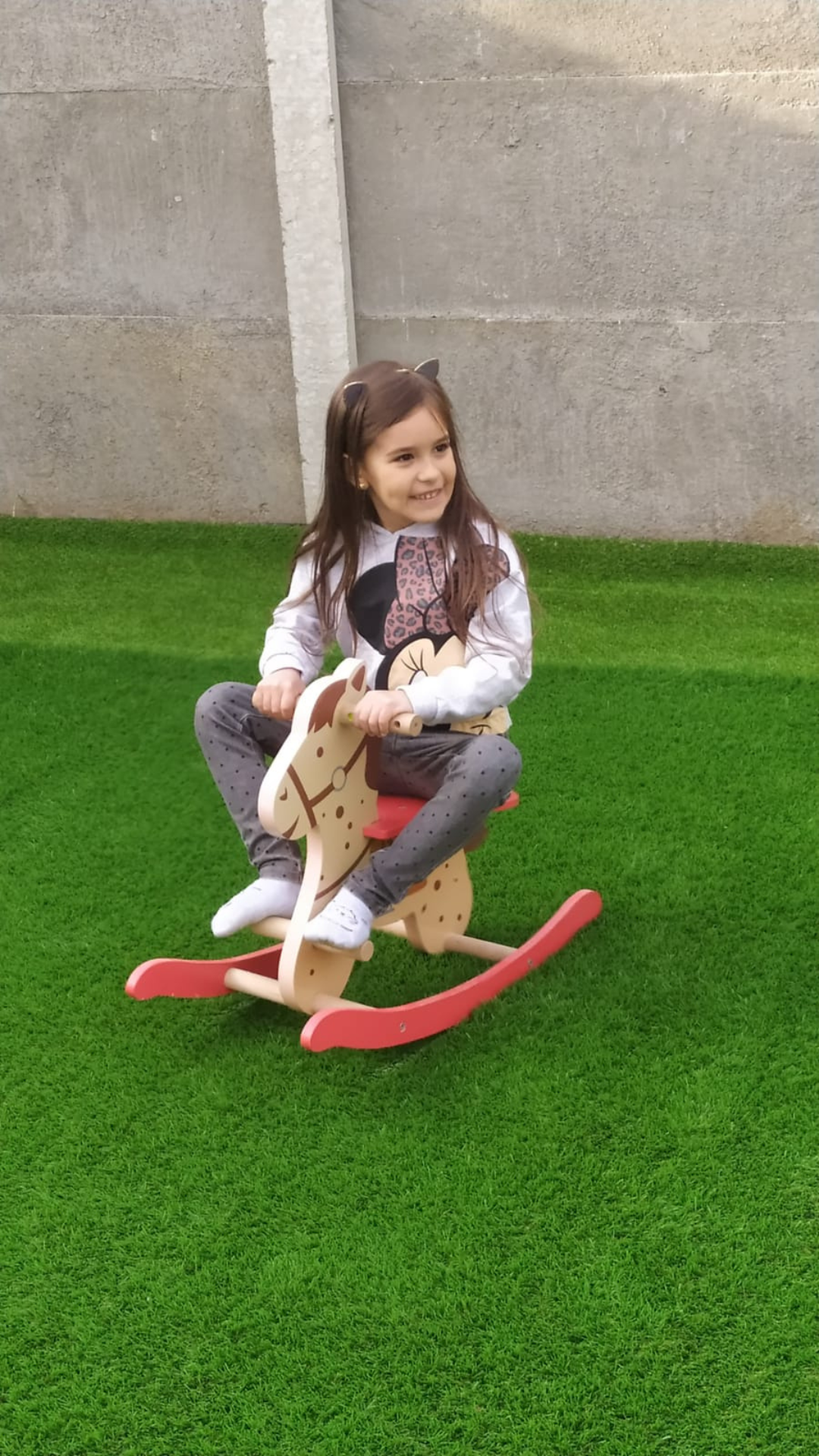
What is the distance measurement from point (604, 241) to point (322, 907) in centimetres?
302

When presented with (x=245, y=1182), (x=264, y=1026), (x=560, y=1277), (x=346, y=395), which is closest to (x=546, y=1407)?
(x=560, y=1277)

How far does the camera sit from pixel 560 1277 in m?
1.73

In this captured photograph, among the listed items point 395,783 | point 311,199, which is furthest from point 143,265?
Result: point 395,783

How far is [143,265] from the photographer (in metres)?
4.96

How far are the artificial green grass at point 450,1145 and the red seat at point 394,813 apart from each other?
319 mm

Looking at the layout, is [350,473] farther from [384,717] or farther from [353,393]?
[384,717]

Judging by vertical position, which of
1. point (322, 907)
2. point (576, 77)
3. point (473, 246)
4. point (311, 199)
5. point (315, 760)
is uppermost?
point (576, 77)

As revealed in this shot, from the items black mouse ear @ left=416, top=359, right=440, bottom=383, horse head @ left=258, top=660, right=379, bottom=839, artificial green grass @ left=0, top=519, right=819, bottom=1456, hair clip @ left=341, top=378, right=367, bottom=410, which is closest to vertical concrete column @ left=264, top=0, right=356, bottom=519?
artificial green grass @ left=0, top=519, right=819, bottom=1456

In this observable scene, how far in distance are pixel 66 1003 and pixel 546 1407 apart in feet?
3.86

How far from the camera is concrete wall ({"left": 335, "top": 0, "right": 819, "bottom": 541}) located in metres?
4.29

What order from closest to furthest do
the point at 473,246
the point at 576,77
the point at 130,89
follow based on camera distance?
the point at 576,77, the point at 473,246, the point at 130,89

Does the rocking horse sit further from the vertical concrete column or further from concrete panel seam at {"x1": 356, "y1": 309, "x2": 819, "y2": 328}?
the vertical concrete column

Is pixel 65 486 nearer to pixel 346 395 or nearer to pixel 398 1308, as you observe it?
pixel 346 395

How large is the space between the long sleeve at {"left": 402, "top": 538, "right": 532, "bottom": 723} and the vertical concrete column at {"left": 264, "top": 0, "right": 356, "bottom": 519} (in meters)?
2.61
